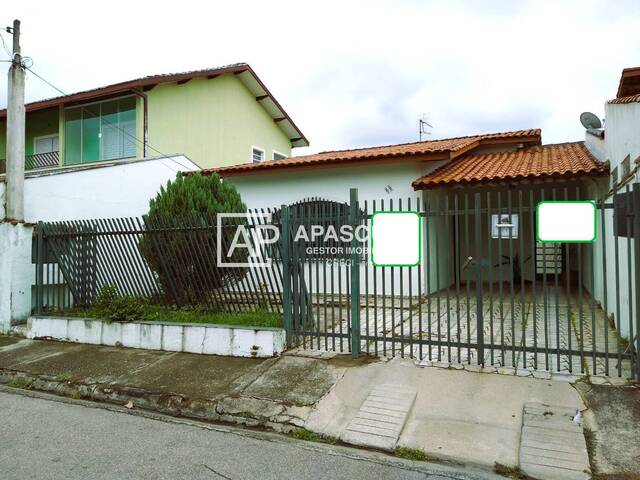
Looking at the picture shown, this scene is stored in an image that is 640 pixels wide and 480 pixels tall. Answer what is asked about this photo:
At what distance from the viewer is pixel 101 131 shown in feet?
48.4

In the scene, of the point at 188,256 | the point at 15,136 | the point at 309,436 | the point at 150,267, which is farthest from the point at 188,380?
the point at 15,136

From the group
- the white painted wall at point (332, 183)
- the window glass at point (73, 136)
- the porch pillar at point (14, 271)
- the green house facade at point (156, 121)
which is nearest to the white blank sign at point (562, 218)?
the white painted wall at point (332, 183)

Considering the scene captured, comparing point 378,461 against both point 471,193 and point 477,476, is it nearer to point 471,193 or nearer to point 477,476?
point 477,476

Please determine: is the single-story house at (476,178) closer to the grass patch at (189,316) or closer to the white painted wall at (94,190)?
the white painted wall at (94,190)

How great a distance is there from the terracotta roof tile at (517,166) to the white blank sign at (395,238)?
3779 mm

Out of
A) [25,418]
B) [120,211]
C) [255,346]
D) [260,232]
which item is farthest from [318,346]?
[120,211]

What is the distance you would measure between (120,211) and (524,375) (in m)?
8.56

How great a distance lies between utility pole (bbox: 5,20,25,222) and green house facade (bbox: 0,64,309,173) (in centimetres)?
571

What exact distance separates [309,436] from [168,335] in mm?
3104

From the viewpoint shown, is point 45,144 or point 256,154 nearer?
point 45,144

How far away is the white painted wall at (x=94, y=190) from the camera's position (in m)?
8.33

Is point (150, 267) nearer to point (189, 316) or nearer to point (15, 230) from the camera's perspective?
point (189, 316)

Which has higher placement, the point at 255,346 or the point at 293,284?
the point at 293,284

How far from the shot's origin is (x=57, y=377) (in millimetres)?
5379
